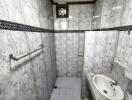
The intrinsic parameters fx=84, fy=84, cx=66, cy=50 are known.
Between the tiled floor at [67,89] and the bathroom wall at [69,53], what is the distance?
252 mm

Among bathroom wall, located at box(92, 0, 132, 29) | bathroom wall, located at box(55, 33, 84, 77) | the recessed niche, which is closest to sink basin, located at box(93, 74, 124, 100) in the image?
bathroom wall, located at box(92, 0, 132, 29)

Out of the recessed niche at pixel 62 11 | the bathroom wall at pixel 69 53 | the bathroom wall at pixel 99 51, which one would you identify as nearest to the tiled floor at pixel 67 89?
the bathroom wall at pixel 69 53

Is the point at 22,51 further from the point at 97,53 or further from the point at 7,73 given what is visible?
the point at 97,53

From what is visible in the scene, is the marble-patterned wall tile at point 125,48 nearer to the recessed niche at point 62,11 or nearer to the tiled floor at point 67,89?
the tiled floor at point 67,89

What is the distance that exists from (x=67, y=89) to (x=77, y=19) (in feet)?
7.31

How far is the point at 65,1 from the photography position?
102 inches

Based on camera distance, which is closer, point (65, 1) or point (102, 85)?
point (102, 85)

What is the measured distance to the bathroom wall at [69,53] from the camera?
288cm

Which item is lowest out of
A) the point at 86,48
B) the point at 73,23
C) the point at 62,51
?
the point at 62,51

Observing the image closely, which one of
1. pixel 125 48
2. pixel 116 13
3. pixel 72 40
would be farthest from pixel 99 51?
pixel 72 40

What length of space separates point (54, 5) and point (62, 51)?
60.1 inches

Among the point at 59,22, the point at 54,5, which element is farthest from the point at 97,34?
the point at 54,5

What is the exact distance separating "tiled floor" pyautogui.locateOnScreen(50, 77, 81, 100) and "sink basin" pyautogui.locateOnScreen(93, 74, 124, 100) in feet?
3.30

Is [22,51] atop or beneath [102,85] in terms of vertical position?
atop
